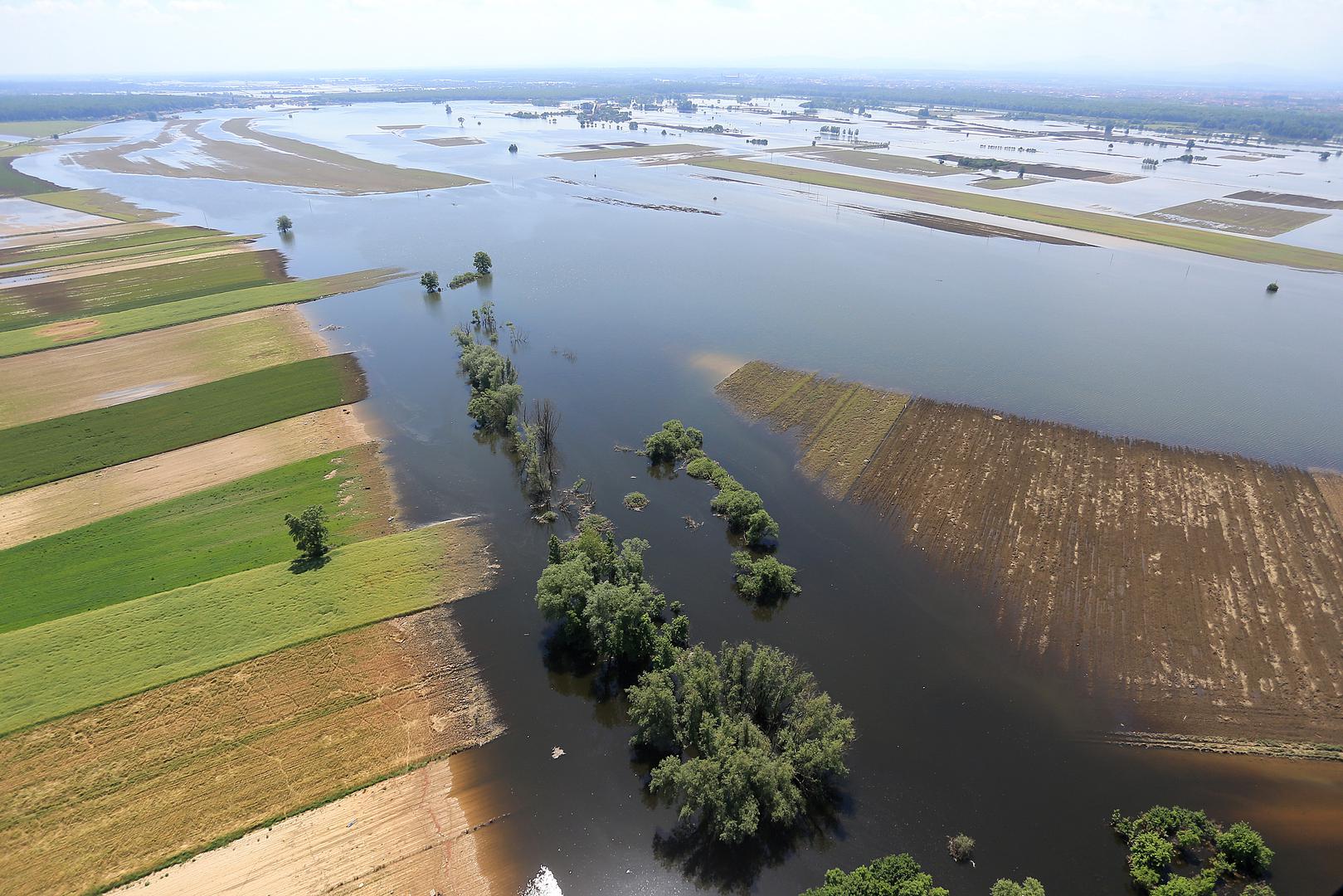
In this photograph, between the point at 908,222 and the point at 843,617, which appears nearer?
the point at 843,617

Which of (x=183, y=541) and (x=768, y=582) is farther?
(x=183, y=541)

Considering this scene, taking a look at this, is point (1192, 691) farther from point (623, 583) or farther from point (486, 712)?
point (486, 712)

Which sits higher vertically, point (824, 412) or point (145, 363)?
point (145, 363)

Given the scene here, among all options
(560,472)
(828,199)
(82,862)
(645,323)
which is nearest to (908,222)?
(828,199)

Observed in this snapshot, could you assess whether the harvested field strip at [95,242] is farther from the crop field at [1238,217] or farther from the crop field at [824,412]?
the crop field at [1238,217]

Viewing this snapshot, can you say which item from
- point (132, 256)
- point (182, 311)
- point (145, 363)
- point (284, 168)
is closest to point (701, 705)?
point (145, 363)

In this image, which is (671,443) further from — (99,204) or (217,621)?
(99,204)
